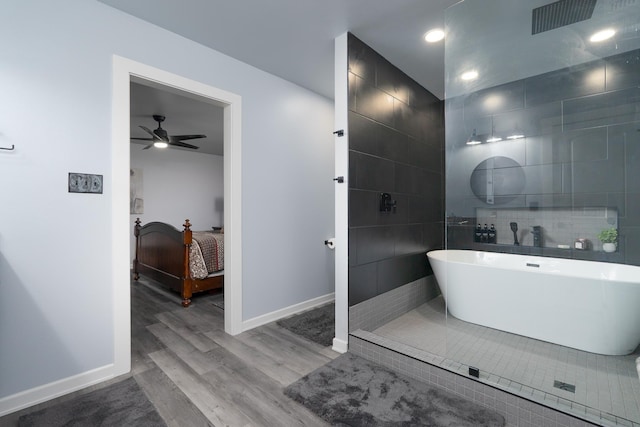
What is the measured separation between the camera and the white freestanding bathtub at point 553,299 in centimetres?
186

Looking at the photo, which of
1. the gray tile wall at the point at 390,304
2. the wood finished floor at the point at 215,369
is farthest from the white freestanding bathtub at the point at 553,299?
the wood finished floor at the point at 215,369

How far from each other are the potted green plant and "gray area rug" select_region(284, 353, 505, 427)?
1356 millimetres

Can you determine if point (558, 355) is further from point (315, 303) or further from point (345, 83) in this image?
point (345, 83)

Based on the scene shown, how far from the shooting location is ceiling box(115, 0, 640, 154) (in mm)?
1969

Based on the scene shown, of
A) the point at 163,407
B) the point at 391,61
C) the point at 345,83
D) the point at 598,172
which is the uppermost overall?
the point at 391,61

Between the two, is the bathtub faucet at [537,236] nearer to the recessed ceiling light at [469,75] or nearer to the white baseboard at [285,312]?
the recessed ceiling light at [469,75]

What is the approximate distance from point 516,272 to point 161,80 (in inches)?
123

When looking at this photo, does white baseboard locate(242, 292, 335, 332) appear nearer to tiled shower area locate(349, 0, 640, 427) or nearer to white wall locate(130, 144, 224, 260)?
Answer: tiled shower area locate(349, 0, 640, 427)

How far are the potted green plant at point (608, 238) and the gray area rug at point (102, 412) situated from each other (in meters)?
2.91

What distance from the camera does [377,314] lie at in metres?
2.65

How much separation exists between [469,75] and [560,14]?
2.07 feet

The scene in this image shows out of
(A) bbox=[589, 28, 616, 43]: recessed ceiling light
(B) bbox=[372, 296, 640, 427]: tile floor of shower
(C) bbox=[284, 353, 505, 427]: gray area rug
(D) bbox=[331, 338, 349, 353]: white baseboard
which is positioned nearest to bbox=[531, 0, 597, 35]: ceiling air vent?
(A) bbox=[589, 28, 616, 43]: recessed ceiling light

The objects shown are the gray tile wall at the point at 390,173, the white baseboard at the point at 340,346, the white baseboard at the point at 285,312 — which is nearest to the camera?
the white baseboard at the point at 340,346

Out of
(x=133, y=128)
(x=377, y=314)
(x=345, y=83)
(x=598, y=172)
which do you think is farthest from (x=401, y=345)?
(x=133, y=128)
